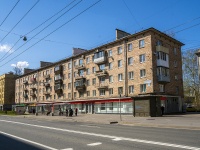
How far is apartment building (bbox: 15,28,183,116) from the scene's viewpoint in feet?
127

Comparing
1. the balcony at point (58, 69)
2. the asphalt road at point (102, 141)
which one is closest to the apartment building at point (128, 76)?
the balcony at point (58, 69)

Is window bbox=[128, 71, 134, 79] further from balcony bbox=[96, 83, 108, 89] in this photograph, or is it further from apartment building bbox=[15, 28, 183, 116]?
balcony bbox=[96, 83, 108, 89]

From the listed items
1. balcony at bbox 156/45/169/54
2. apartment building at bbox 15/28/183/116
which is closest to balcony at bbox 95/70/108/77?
apartment building at bbox 15/28/183/116

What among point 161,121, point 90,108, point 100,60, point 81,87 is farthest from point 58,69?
point 161,121

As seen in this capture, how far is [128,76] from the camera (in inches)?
1673

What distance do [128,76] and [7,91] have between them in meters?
72.3

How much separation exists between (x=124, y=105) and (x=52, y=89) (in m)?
30.1

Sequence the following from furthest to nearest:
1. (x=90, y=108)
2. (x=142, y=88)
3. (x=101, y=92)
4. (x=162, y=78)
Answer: (x=90, y=108) < (x=101, y=92) < (x=142, y=88) < (x=162, y=78)

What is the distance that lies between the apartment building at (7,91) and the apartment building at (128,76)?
148 ft

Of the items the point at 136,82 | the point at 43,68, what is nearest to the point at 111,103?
the point at 136,82

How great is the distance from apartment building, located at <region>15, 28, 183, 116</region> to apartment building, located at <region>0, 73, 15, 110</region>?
45.2m

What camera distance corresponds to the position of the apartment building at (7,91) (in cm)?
9869

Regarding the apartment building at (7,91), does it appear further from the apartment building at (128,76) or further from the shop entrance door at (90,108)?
the shop entrance door at (90,108)

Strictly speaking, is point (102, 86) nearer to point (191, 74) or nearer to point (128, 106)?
point (128, 106)
